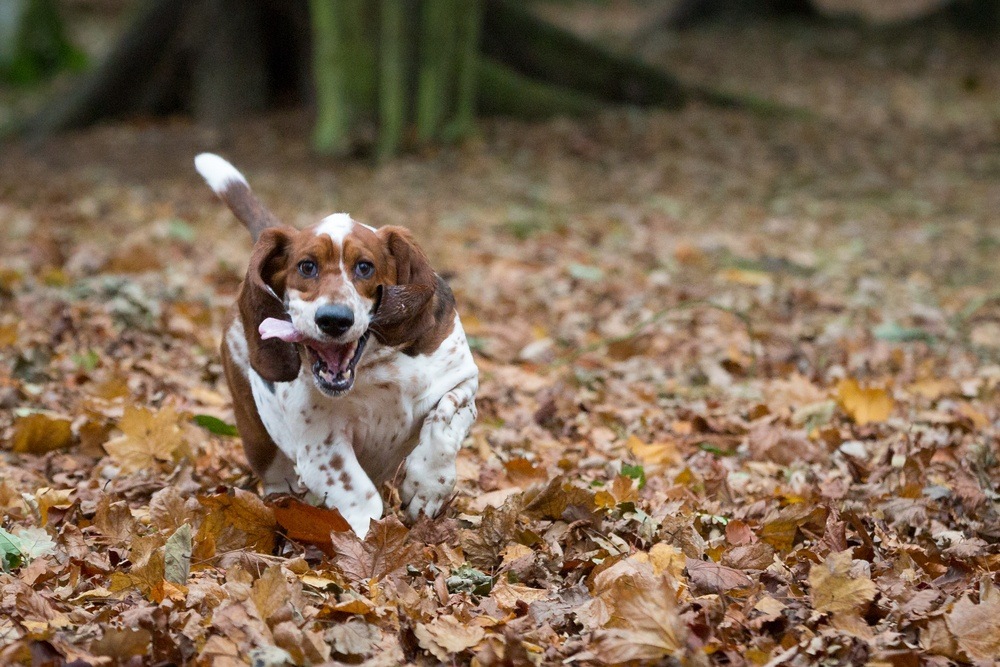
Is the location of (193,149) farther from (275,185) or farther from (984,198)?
(984,198)

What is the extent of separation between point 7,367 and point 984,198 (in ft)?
28.5

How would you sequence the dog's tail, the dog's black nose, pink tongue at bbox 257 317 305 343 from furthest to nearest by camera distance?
the dog's tail → pink tongue at bbox 257 317 305 343 → the dog's black nose

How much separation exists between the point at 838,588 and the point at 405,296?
147 cm

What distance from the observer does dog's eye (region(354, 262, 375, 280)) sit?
3664 mm

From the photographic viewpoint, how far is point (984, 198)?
1119 centimetres

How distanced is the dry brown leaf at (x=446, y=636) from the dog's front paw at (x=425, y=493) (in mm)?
709

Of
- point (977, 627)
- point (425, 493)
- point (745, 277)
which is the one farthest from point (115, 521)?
point (745, 277)

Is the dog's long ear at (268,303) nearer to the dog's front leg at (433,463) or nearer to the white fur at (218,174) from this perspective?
A: the dog's front leg at (433,463)

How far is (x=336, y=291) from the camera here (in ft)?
11.6

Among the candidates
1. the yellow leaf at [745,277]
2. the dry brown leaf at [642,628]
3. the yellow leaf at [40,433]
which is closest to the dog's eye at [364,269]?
the dry brown leaf at [642,628]

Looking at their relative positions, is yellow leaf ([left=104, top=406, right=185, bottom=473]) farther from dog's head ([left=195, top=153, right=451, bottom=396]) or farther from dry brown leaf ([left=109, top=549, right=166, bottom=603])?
dry brown leaf ([left=109, top=549, right=166, bottom=603])

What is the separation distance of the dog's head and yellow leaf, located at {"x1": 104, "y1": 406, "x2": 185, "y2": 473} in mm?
905

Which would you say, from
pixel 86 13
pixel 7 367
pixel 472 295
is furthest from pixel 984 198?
pixel 86 13

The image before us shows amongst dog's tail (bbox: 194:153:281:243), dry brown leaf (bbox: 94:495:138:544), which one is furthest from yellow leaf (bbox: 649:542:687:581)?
dog's tail (bbox: 194:153:281:243)
